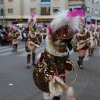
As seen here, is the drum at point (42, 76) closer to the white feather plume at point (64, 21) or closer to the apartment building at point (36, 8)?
the white feather plume at point (64, 21)

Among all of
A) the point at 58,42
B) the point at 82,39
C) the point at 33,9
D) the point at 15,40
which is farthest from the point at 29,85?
the point at 33,9

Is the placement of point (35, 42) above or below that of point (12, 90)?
above

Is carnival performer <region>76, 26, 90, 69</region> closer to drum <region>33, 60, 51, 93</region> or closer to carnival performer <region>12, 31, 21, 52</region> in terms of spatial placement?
drum <region>33, 60, 51, 93</region>

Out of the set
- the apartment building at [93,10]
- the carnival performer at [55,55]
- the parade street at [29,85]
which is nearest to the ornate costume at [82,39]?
the parade street at [29,85]

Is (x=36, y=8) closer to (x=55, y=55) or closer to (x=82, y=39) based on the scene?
(x=82, y=39)

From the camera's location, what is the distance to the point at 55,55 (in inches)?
176

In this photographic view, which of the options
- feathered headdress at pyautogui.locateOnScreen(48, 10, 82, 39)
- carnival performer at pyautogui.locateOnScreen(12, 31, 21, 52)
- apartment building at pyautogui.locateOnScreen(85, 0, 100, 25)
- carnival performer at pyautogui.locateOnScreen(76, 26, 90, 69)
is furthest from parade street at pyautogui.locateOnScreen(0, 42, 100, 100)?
apartment building at pyautogui.locateOnScreen(85, 0, 100, 25)

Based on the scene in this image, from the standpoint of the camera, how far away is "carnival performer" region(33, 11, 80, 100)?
4316 mm

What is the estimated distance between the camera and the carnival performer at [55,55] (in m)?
4.32

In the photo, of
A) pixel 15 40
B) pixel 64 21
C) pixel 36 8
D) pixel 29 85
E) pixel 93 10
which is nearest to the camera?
pixel 64 21

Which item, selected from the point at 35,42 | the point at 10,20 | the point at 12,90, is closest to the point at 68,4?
the point at 10,20

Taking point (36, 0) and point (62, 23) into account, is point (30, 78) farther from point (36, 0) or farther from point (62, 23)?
point (36, 0)

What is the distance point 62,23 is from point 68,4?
150 feet

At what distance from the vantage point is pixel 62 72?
4.62m
